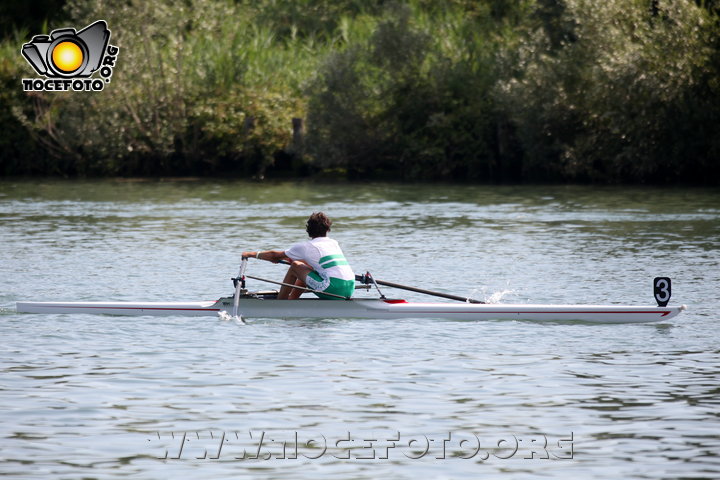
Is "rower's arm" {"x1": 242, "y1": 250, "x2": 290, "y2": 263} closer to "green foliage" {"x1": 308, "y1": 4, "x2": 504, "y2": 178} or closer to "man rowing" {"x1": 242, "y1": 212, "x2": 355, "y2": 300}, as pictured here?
"man rowing" {"x1": 242, "y1": 212, "x2": 355, "y2": 300}

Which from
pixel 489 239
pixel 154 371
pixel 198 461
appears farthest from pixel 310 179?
pixel 198 461

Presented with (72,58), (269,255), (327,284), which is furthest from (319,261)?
(72,58)

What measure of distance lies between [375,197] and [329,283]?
2447 cm

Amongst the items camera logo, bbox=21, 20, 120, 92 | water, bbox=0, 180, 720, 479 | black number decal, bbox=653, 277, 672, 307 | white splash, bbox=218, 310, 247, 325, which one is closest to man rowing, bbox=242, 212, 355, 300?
water, bbox=0, 180, 720, 479

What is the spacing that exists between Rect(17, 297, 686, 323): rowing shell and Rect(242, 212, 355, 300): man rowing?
0.19 metres

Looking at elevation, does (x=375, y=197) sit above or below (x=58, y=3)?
below

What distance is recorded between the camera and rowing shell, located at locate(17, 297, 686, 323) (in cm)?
1472

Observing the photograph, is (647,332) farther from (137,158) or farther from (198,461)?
(137,158)

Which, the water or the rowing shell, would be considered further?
the rowing shell

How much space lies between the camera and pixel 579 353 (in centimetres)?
1297

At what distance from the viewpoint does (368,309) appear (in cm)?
1508

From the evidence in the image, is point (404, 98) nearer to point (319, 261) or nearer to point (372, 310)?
point (372, 310)

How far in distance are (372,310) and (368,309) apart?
57 mm

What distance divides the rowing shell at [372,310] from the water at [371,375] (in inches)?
5.1
